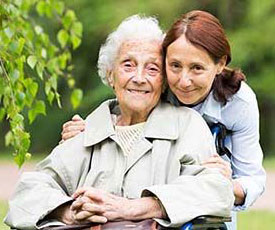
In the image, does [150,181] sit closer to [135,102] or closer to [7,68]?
[135,102]

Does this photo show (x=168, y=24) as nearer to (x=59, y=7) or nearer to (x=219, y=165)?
(x=59, y=7)

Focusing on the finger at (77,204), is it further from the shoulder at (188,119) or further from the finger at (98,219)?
the shoulder at (188,119)

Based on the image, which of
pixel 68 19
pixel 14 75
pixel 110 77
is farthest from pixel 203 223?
pixel 68 19

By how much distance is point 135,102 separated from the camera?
4.39 metres

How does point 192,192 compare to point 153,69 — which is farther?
point 153,69

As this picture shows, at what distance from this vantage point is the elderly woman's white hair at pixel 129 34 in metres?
4.46

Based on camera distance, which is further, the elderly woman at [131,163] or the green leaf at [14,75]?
the green leaf at [14,75]

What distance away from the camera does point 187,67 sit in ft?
14.5

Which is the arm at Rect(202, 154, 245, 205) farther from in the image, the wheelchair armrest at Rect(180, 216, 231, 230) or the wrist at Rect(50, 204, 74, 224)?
the wrist at Rect(50, 204, 74, 224)

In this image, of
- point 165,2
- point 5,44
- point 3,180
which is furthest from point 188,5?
point 5,44

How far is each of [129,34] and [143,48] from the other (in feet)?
0.31

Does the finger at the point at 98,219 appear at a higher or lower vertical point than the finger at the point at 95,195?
lower

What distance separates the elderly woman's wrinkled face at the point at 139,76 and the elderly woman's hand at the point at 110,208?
47 centimetres

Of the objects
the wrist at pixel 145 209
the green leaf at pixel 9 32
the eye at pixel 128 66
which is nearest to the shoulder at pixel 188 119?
the eye at pixel 128 66
